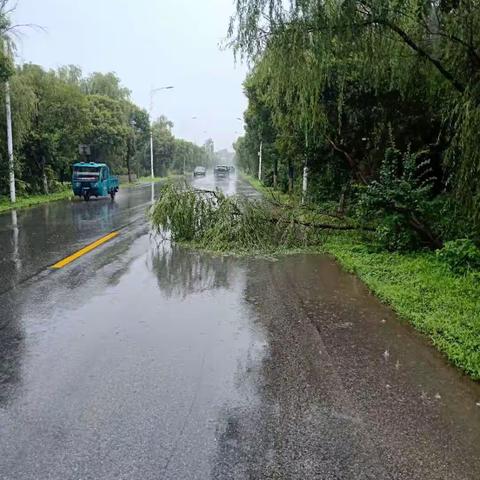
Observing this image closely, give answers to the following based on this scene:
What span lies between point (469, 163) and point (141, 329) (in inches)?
201

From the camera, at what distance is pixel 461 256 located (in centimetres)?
816

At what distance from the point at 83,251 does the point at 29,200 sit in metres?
16.3

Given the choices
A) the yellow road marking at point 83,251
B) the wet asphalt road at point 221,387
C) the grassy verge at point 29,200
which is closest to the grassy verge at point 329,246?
the wet asphalt road at point 221,387

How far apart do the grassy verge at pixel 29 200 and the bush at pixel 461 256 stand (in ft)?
57.9

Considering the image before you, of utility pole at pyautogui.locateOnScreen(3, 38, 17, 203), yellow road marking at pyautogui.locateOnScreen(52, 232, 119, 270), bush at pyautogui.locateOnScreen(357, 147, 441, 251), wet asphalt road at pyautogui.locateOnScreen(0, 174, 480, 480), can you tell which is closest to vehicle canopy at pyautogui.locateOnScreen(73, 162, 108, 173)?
utility pole at pyautogui.locateOnScreen(3, 38, 17, 203)

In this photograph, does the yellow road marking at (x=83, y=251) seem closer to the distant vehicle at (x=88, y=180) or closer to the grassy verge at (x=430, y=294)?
the grassy verge at (x=430, y=294)

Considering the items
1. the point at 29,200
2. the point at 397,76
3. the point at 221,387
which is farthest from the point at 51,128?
the point at 221,387

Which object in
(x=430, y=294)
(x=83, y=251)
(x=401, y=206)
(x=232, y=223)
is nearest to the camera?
(x=430, y=294)

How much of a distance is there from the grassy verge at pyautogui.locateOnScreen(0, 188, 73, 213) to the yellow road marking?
9759mm

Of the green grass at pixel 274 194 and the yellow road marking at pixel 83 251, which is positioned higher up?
the green grass at pixel 274 194

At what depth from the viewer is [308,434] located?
3.50m

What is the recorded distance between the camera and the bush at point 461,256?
7984 mm

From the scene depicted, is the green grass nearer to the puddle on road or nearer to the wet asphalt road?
the wet asphalt road

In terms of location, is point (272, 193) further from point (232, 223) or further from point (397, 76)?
point (397, 76)
